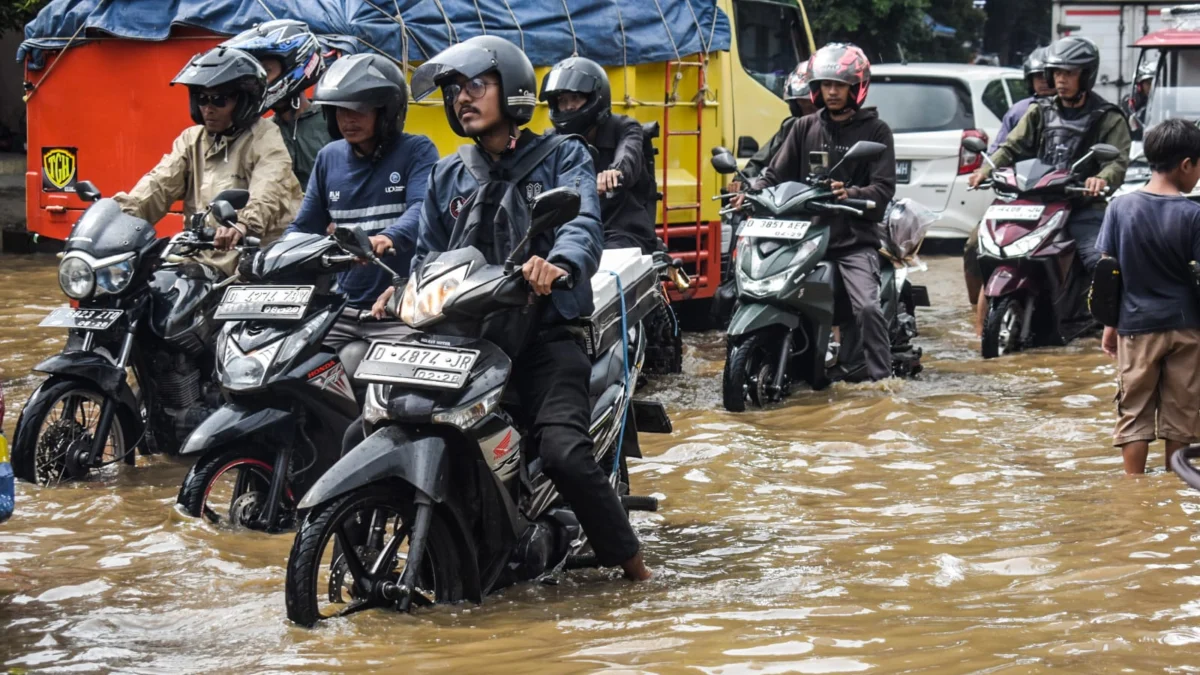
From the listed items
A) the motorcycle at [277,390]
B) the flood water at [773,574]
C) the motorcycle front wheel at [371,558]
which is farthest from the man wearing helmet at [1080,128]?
the motorcycle front wheel at [371,558]

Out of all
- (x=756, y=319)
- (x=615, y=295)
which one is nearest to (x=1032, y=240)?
(x=756, y=319)

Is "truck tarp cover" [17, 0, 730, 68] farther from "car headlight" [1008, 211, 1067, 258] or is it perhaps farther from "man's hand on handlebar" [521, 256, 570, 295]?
"man's hand on handlebar" [521, 256, 570, 295]

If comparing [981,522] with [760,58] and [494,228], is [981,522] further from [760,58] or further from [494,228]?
[760,58]

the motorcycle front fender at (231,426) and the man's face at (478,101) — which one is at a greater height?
the man's face at (478,101)

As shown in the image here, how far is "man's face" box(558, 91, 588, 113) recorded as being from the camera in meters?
8.45

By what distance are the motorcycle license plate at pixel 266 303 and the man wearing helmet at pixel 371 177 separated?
33 cm

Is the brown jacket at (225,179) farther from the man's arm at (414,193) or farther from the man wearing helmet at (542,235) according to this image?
the man wearing helmet at (542,235)

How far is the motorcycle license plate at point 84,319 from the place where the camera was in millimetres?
6824

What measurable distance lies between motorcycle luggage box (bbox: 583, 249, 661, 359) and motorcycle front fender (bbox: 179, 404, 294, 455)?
123cm

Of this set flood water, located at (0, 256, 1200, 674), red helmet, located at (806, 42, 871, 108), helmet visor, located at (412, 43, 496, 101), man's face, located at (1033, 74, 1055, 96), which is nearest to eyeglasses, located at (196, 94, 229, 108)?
flood water, located at (0, 256, 1200, 674)

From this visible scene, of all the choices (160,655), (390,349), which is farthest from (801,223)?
(160,655)

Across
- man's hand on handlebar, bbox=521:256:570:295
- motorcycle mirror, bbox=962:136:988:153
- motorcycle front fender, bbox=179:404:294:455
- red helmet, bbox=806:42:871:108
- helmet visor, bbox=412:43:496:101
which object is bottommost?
motorcycle front fender, bbox=179:404:294:455

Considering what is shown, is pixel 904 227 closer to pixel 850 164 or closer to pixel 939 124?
pixel 850 164

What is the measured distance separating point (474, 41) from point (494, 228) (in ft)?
1.90
